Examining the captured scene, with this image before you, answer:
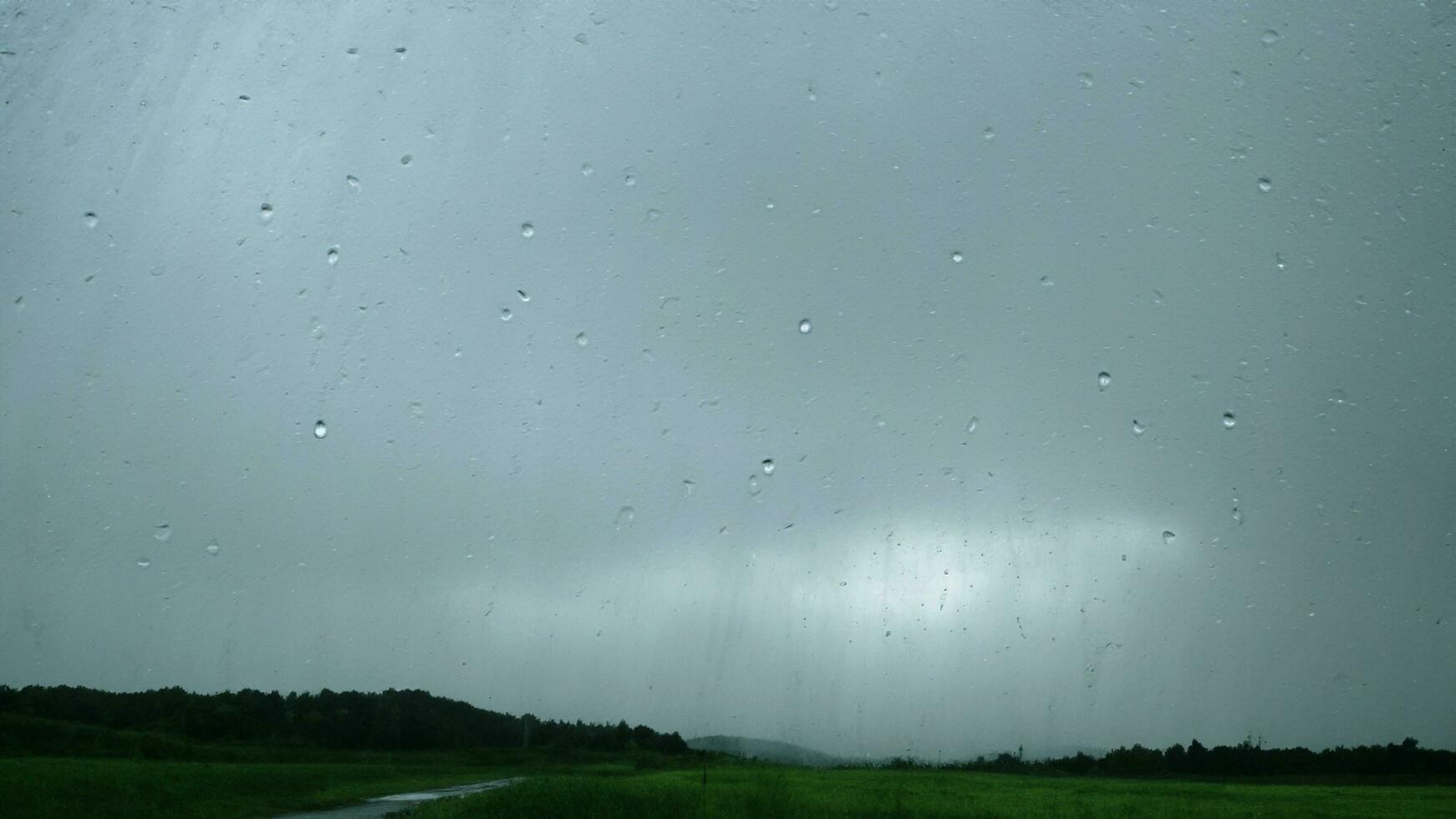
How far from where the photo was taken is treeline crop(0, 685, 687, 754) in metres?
13.3

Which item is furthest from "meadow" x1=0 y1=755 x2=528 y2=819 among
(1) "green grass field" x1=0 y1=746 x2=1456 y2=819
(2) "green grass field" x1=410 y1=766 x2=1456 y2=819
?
(2) "green grass field" x1=410 y1=766 x2=1456 y2=819

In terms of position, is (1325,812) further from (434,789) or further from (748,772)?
(434,789)

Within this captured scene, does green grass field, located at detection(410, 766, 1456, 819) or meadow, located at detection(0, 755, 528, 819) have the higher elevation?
green grass field, located at detection(410, 766, 1456, 819)

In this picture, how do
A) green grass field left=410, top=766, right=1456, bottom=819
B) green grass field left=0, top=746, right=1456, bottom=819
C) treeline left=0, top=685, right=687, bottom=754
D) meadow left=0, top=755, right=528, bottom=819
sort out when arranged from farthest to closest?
green grass field left=410, top=766, right=1456, bottom=819 → green grass field left=0, top=746, right=1456, bottom=819 → meadow left=0, top=755, right=528, bottom=819 → treeline left=0, top=685, right=687, bottom=754

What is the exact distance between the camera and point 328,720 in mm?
18500

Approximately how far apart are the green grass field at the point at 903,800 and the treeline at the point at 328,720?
2.04 m

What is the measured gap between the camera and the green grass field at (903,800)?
23.2 meters

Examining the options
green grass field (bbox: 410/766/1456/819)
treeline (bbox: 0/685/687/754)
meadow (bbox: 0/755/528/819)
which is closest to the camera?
treeline (bbox: 0/685/687/754)

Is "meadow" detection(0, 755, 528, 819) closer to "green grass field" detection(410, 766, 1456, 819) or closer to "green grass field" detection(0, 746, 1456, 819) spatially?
"green grass field" detection(0, 746, 1456, 819)

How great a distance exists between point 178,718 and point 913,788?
23189 mm

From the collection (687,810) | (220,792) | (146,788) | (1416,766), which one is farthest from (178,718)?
(1416,766)

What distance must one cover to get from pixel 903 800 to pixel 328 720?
15626 millimetres

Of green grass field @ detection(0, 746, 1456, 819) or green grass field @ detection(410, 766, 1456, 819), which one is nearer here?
green grass field @ detection(0, 746, 1456, 819)

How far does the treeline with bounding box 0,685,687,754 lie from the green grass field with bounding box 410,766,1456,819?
204 centimetres
